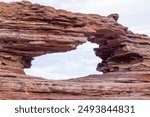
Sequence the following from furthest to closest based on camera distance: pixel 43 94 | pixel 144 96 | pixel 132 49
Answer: pixel 132 49
pixel 144 96
pixel 43 94

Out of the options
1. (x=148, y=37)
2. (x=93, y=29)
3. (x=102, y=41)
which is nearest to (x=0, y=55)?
(x=93, y=29)

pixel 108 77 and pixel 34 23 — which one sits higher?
pixel 34 23

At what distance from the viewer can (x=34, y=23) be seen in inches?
1179

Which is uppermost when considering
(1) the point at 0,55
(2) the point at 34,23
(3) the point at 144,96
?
(2) the point at 34,23

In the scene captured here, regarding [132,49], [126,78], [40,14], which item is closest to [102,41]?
[132,49]

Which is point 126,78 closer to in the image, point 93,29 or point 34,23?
point 93,29

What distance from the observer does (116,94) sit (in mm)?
30172

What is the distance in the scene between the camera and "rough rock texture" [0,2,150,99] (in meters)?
28.6

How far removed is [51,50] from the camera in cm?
3114

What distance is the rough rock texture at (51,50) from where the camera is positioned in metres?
28.6

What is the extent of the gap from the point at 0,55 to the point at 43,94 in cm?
364

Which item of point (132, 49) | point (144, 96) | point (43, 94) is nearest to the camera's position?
point (43, 94)

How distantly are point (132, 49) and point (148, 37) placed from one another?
2.01 metres

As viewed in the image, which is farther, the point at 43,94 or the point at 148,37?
the point at 148,37
